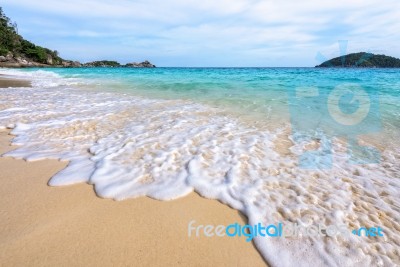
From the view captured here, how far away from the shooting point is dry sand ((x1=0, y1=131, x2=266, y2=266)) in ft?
5.75

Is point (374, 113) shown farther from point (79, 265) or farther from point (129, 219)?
point (79, 265)

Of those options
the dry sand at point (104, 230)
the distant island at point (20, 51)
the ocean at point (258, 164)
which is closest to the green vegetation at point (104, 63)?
the distant island at point (20, 51)

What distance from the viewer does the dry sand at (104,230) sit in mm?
1753

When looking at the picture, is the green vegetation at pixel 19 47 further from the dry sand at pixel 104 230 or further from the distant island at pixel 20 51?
the dry sand at pixel 104 230

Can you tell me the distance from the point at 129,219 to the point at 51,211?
74 cm

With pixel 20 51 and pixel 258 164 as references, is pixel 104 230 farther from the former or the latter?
pixel 20 51

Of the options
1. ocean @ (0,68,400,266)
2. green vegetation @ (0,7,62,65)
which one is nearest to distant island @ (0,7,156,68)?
green vegetation @ (0,7,62,65)

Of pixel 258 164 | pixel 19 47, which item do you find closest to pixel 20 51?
pixel 19 47

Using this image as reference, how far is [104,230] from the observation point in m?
2.01

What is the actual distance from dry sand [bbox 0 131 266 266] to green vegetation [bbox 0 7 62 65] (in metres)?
82.7

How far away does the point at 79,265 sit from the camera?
168 centimetres

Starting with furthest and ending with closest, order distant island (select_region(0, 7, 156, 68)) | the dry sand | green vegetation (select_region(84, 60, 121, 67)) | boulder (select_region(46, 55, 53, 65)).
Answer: green vegetation (select_region(84, 60, 121, 67)) → boulder (select_region(46, 55, 53, 65)) → distant island (select_region(0, 7, 156, 68)) → the dry sand

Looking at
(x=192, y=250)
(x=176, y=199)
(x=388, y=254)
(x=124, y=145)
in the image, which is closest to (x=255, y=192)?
(x=176, y=199)

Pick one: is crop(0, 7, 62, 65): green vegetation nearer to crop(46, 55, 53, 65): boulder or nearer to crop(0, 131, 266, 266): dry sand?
crop(46, 55, 53, 65): boulder
